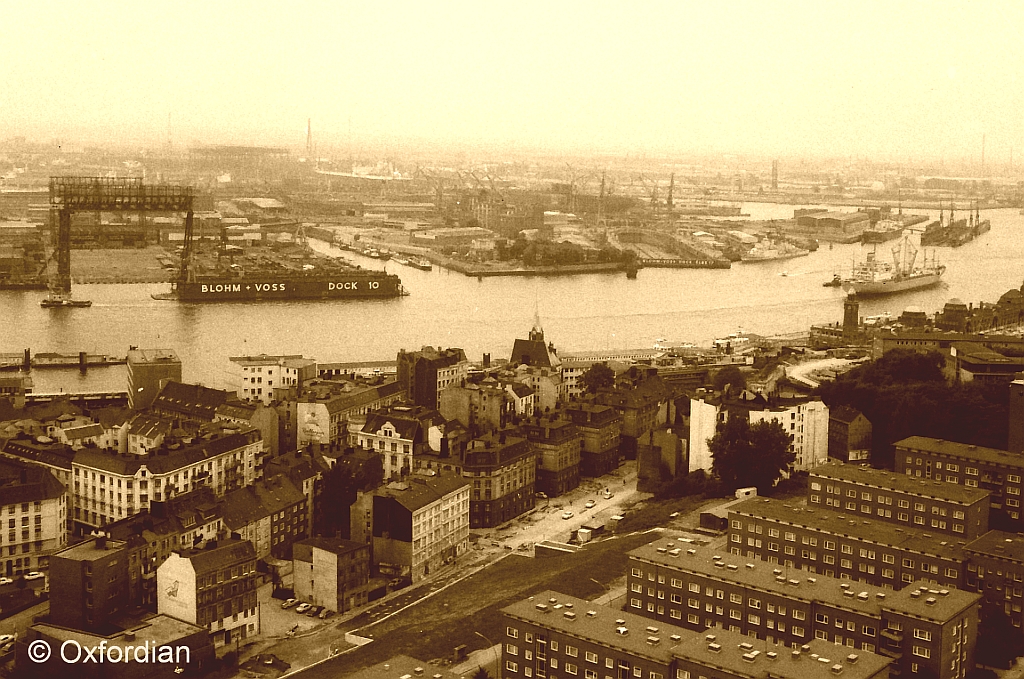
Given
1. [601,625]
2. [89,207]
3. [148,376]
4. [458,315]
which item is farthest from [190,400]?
[89,207]

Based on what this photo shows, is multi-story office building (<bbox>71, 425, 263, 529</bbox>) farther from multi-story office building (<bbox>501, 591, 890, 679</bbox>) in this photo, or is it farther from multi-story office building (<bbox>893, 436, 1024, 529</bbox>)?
multi-story office building (<bbox>893, 436, 1024, 529</bbox>)

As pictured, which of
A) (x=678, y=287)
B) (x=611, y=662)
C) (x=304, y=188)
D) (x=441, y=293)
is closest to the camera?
(x=611, y=662)

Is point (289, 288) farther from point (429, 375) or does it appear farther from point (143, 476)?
point (143, 476)

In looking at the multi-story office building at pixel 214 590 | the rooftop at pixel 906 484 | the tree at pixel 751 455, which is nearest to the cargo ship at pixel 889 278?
the tree at pixel 751 455

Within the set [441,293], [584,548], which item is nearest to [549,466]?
[584,548]

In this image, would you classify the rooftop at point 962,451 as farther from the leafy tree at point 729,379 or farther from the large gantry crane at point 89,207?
the large gantry crane at point 89,207

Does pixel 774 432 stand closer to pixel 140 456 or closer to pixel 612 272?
pixel 140 456
